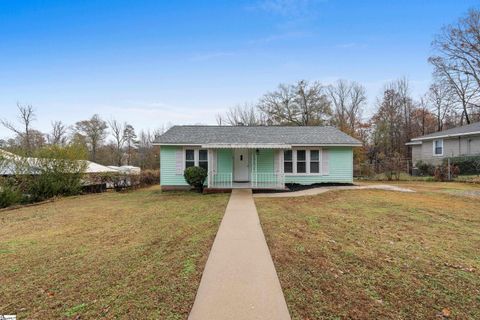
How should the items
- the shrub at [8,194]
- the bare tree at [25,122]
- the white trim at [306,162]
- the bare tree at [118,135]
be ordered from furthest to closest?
the bare tree at [118,135] → the bare tree at [25,122] → the white trim at [306,162] → the shrub at [8,194]

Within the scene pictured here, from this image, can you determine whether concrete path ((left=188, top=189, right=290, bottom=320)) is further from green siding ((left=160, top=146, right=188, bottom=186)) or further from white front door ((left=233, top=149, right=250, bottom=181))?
green siding ((left=160, top=146, right=188, bottom=186))

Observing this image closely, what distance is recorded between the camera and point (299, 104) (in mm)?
31703

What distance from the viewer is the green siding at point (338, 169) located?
1420 centimetres

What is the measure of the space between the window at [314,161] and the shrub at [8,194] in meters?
16.8

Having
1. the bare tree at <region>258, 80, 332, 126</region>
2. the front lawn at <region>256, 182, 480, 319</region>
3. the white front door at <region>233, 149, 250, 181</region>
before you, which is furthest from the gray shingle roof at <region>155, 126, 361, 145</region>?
the bare tree at <region>258, 80, 332, 126</region>

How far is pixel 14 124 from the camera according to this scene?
95.5 ft

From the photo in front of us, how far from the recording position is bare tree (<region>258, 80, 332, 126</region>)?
31328 millimetres

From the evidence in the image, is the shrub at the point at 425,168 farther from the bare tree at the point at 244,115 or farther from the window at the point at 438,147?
the bare tree at the point at 244,115

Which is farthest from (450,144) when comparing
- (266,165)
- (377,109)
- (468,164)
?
(266,165)

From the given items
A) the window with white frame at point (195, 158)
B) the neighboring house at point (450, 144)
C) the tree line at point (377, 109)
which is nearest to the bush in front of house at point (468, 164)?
the neighboring house at point (450, 144)

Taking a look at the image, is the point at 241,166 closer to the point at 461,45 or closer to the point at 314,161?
the point at 314,161

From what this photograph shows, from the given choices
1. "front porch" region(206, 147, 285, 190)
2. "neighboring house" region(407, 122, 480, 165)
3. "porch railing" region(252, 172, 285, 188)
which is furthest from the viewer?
"neighboring house" region(407, 122, 480, 165)

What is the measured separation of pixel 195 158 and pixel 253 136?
4.38 meters

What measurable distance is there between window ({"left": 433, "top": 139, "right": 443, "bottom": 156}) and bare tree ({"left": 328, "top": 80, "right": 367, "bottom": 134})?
11180mm
